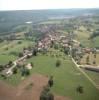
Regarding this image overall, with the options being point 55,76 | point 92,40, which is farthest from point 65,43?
point 55,76

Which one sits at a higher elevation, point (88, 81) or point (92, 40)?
point (88, 81)

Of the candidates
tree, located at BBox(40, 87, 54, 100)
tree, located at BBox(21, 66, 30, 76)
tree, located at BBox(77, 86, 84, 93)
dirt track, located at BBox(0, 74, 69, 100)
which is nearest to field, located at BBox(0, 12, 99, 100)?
dirt track, located at BBox(0, 74, 69, 100)

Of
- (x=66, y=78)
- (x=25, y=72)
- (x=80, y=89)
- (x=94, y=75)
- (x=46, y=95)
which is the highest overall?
(x=46, y=95)

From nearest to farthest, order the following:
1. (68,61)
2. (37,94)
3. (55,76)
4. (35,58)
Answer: (37,94)
(55,76)
(68,61)
(35,58)

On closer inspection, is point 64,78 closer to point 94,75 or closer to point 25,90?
point 94,75

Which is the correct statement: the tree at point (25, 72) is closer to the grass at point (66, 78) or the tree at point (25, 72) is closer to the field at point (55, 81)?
the field at point (55, 81)

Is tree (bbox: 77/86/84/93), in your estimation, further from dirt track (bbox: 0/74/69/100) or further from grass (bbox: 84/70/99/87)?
grass (bbox: 84/70/99/87)

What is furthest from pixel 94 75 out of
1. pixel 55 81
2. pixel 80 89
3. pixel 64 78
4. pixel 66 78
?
pixel 80 89

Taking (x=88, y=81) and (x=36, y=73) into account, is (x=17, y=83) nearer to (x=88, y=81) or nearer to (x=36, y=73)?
(x=36, y=73)
